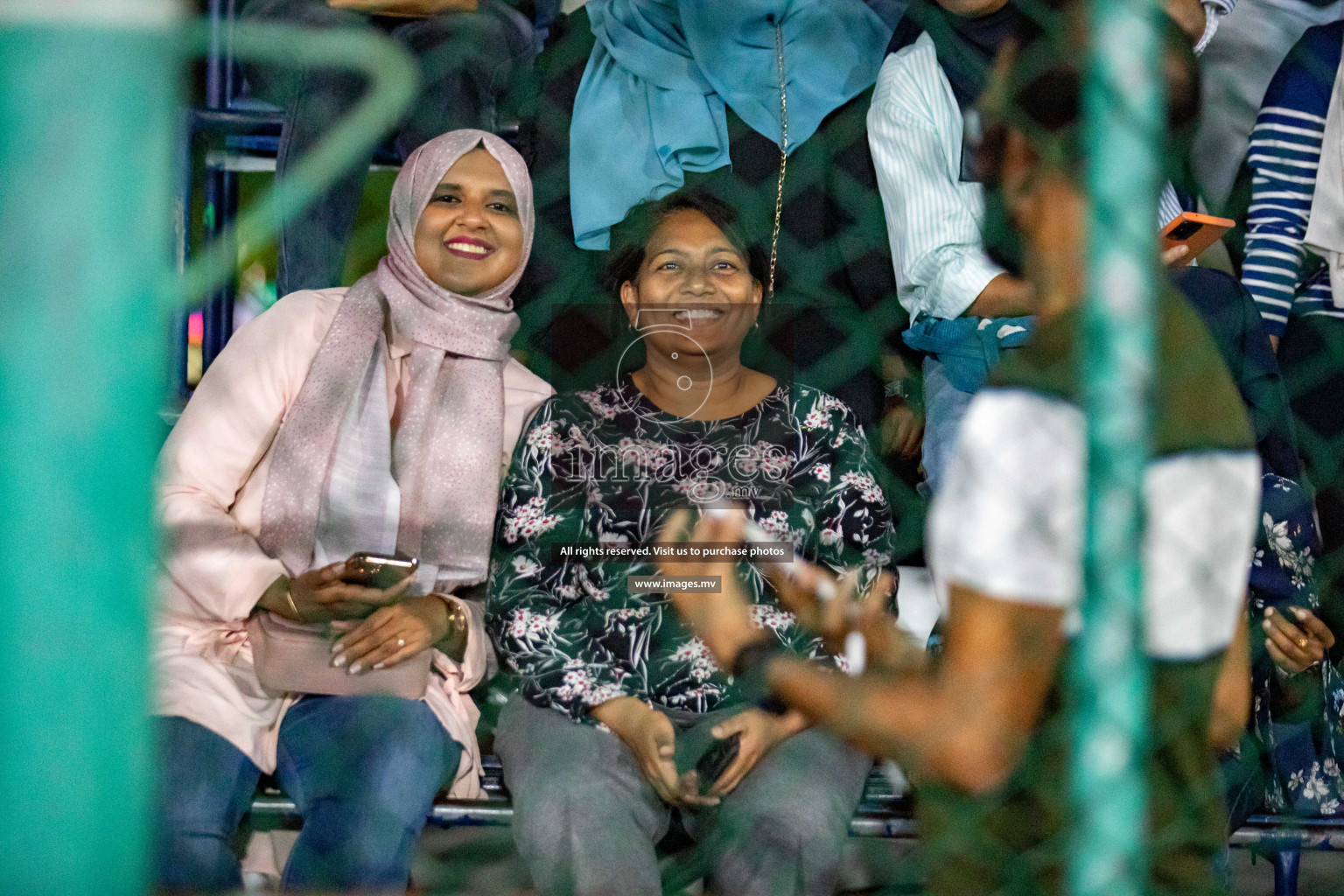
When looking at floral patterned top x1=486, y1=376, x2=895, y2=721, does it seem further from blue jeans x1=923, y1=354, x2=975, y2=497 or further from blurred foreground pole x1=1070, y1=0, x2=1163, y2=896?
blurred foreground pole x1=1070, y1=0, x2=1163, y2=896

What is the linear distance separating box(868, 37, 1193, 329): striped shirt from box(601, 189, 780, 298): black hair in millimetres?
240

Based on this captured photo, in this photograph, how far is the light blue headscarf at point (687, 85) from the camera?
1979 mm

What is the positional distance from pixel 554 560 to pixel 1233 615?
89 cm

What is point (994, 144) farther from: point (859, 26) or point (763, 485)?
point (859, 26)

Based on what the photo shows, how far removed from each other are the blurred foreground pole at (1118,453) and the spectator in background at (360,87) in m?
1.52

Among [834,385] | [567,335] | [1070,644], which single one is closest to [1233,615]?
[1070,644]

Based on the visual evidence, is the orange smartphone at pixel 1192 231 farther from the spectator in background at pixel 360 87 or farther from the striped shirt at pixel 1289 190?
the spectator in background at pixel 360 87

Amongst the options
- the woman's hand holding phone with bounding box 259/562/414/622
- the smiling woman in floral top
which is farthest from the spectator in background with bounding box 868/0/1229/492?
the woman's hand holding phone with bounding box 259/562/414/622

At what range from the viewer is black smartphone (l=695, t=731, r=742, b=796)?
4.79 feet

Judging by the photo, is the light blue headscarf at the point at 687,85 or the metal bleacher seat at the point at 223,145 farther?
the metal bleacher seat at the point at 223,145

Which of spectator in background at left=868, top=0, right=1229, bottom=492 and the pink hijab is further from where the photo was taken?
spectator in background at left=868, top=0, right=1229, bottom=492

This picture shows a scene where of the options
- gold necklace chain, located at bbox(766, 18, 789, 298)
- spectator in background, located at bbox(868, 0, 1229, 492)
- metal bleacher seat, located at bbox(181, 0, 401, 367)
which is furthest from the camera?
metal bleacher seat, located at bbox(181, 0, 401, 367)

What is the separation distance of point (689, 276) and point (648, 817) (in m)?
0.77

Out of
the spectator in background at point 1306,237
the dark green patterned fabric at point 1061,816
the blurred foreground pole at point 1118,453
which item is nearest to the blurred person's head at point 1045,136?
the blurred foreground pole at point 1118,453
